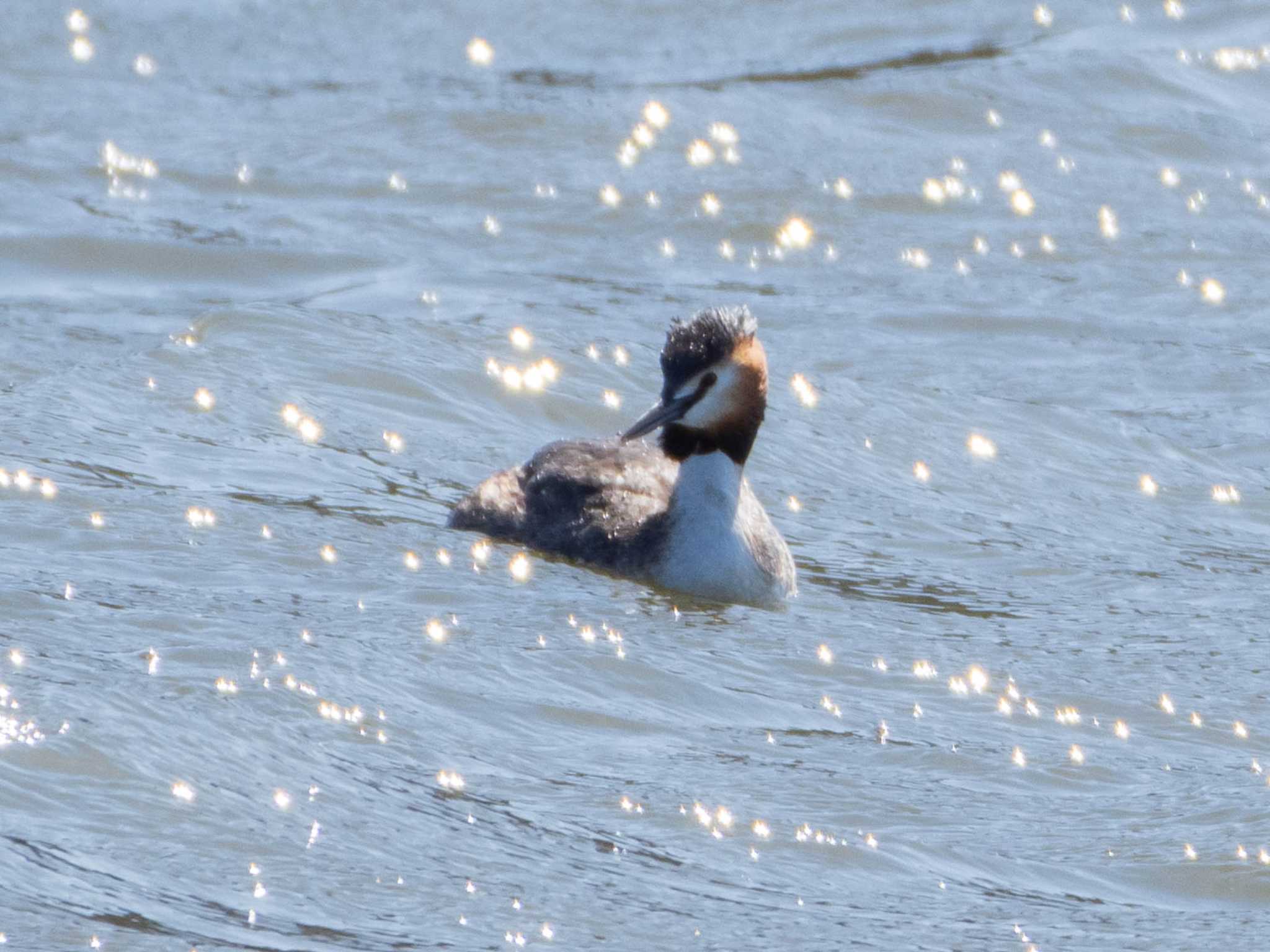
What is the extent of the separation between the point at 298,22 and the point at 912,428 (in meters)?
8.25

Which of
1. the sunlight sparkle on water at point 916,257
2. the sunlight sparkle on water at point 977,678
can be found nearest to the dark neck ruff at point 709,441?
the sunlight sparkle on water at point 977,678

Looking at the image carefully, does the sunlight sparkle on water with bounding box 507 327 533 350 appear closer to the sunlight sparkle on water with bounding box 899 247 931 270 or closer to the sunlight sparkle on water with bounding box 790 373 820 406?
the sunlight sparkle on water with bounding box 790 373 820 406

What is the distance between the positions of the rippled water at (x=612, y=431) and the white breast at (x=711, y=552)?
211 millimetres

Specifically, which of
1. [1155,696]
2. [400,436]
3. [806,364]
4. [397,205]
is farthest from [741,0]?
[1155,696]

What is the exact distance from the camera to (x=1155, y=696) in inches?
323

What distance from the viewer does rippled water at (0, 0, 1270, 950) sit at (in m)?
6.36

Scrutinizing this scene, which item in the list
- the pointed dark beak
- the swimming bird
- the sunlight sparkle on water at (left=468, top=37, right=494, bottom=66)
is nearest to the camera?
the swimming bird

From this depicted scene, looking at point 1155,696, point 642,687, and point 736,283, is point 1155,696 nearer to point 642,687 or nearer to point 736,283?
point 642,687

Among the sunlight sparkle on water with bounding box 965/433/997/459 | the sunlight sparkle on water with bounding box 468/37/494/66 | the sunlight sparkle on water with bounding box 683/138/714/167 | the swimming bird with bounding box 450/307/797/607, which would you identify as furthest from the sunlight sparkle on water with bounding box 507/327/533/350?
the sunlight sparkle on water with bounding box 468/37/494/66

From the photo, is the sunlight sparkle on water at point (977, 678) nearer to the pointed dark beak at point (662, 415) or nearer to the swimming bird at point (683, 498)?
the swimming bird at point (683, 498)

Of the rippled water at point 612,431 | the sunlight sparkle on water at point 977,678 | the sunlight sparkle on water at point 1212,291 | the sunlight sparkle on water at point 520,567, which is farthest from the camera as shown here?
the sunlight sparkle on water at point 1212,291

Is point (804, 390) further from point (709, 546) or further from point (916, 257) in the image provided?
point (709, 546)

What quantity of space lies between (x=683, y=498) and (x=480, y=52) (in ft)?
30.3

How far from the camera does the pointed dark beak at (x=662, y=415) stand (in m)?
9.44
